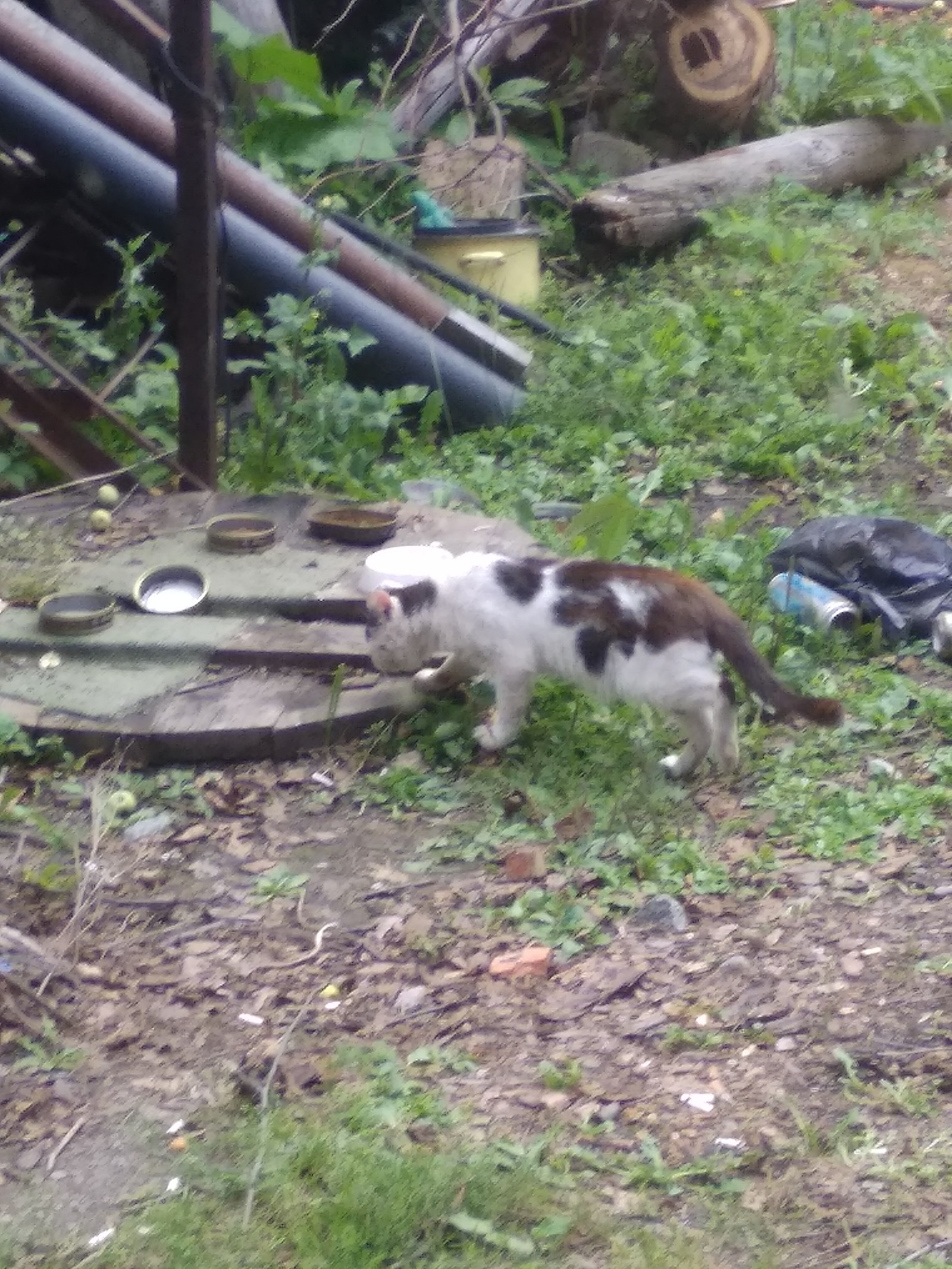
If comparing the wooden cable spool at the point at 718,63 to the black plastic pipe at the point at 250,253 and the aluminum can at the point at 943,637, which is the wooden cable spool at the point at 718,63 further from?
the aluminum can at the point at 943,637

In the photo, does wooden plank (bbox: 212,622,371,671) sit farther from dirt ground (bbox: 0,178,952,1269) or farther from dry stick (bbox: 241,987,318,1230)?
dry stick (bbox: 241,987,318,1230)

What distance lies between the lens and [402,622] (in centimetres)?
453

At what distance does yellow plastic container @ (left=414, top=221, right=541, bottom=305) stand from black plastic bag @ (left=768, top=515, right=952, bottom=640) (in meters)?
3.53

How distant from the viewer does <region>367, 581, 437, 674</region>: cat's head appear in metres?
4.52

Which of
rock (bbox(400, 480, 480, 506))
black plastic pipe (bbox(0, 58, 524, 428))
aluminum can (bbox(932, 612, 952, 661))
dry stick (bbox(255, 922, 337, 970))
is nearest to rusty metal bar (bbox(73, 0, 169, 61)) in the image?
black plastic pipe (bbox(0, 58, 524, 428))

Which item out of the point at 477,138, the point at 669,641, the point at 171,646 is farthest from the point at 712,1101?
the point at 477,138

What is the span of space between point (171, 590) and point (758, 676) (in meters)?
2.21

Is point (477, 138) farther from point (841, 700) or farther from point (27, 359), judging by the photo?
point (841, 700)

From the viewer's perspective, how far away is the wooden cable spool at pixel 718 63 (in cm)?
1016

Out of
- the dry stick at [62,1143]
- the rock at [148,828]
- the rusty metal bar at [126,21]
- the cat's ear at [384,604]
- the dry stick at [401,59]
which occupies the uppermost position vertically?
the rusty metal bar at [126,21]

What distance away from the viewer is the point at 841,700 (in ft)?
15.7

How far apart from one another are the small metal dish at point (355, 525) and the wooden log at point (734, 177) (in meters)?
4.29

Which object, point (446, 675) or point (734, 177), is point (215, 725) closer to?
point (446, 675)

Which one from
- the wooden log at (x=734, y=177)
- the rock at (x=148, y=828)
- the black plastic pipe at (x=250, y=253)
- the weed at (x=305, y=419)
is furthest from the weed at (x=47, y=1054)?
the wooden log at (x=734, y=177)
